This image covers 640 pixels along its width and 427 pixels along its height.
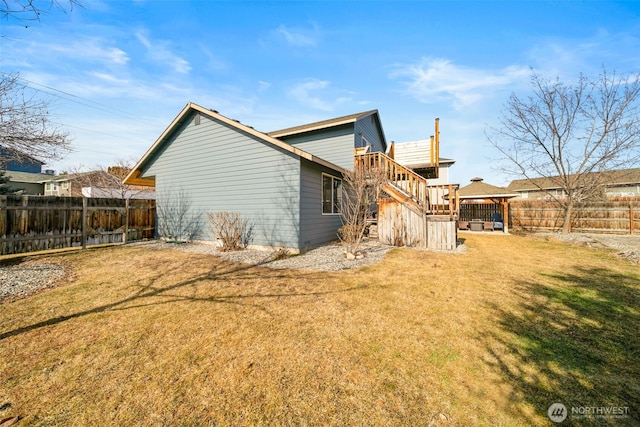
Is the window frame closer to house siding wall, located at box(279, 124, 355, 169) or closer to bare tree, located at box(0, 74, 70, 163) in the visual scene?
house siding wall, located at box(279, 124, 355, 169)

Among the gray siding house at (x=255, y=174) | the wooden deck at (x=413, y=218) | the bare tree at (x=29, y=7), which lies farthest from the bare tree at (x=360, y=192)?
the bare tree at (x=29, y=7)

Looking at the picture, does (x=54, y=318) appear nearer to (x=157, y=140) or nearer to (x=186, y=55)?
(x=157, y=140)

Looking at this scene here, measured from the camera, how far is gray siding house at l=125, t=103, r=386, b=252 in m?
8.55

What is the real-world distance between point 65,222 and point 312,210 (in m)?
8.96

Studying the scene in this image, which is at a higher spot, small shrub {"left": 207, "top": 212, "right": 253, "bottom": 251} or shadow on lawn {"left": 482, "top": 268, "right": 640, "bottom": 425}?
small shrub {"left": 207, "top": 212, "right": 253, "bottom": 251}

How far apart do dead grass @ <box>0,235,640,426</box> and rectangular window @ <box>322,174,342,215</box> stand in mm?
5345

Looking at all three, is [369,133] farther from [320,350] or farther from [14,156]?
[14,156]

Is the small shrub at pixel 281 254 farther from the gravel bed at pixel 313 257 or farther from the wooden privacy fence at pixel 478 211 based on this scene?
the wooden privacy fence at pixel 478 211

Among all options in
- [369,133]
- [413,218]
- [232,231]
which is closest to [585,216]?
[413,218]

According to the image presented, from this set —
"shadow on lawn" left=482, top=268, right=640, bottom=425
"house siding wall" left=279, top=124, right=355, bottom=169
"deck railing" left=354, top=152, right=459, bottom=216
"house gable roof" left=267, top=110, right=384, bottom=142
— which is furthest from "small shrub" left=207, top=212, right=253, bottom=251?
"shadow on lawn" left=482, top=268, right=640, bottom=425

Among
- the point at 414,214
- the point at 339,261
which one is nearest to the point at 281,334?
the point at 339,261

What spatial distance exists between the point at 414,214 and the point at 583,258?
4987mm

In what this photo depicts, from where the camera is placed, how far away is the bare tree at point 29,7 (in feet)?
9.55

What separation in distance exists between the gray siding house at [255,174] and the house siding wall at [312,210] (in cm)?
4
